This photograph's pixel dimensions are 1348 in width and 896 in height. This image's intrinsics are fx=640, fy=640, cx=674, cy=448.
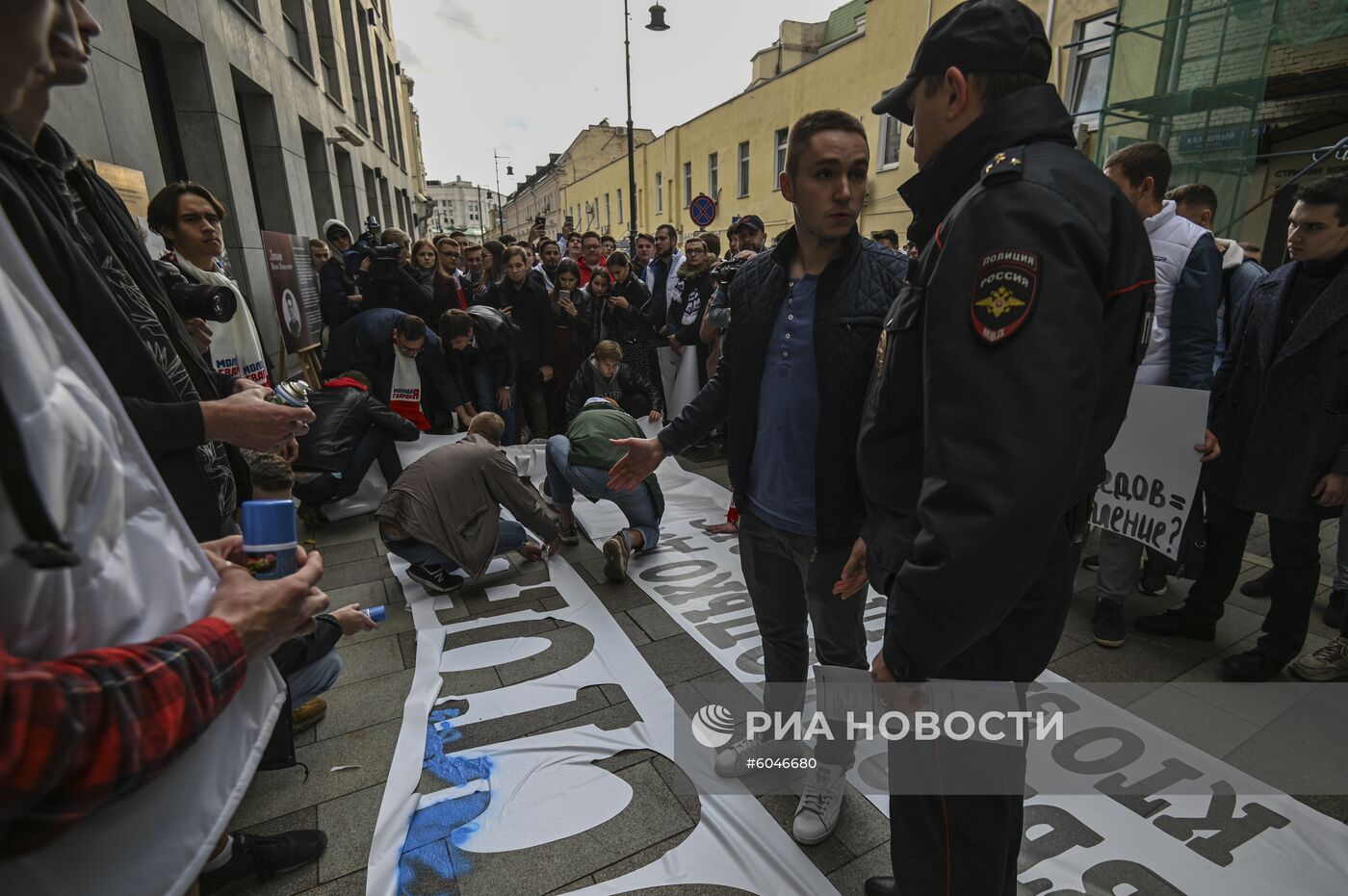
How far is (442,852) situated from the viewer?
200 cm

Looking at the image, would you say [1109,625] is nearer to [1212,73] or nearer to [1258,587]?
[1258,587]

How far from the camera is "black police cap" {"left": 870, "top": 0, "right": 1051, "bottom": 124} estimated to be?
48.4 inches

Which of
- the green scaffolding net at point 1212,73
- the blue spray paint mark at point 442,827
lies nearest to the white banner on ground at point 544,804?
the blue spray paint mark at point 442,827

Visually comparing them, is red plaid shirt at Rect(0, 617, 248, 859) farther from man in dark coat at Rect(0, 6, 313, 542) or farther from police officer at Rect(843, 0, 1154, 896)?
police officer at Rect(843, 0, 1154, 896)

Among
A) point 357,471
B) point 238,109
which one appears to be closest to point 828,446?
point 357,471

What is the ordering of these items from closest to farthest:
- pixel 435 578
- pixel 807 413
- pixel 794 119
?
pixel 807 413
pixel 435 578
pixel 794 119

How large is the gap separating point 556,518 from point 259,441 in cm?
243

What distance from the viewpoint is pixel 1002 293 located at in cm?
106

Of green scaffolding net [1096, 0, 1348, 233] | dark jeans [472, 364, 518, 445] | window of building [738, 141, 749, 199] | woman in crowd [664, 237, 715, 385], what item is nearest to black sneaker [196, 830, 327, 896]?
dark jeans [472, 364, 518, 445]

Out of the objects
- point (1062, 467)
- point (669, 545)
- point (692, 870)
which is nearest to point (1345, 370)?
point (1062, 467)

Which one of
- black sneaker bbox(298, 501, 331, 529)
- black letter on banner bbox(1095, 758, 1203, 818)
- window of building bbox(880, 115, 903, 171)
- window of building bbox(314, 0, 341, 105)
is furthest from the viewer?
window of building bbox(880, 115, 903, 171)

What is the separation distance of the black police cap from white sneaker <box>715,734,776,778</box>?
6.86ft

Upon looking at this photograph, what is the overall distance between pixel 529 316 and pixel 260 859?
5.59 metres

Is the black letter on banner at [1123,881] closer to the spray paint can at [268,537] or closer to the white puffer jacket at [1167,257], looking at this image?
the white puffer jacket at [1167,257]
